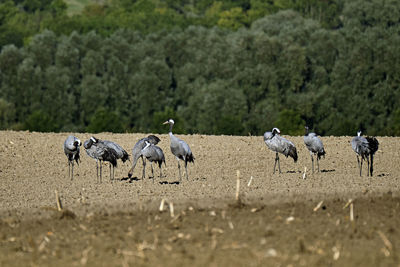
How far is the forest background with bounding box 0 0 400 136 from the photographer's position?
1970 inches

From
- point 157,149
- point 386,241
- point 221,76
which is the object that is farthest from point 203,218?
point 221,76

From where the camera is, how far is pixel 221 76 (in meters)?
54.4

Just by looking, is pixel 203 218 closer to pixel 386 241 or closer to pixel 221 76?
pixel 386 241

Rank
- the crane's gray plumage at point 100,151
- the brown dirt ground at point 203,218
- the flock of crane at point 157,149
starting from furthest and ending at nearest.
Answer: the crane's gray plumage at point 100,151
the flock of crane at point 157,149
the brown dirt ground at point 203,218

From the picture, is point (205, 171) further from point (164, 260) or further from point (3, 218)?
point (164, 260)

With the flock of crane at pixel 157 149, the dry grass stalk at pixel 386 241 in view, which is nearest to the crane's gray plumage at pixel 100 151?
the flock of crane at pixel 157 149

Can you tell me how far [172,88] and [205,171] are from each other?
122 ft

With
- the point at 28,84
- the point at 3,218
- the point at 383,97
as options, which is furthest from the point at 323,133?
the point at 3,218

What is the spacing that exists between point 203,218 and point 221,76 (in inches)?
1691

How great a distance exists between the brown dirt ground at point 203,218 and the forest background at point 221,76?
25005mm

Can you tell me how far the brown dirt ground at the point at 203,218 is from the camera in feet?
31.4

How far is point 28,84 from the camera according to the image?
55.8m

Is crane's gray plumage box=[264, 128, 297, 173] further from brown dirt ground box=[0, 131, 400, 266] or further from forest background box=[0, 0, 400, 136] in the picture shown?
forest background box=[0, 0, 400, 136]

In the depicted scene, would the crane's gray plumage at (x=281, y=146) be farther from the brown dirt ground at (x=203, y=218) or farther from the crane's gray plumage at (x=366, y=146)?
the crane's gray plumage at (x=366, y=146)
